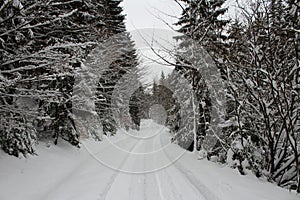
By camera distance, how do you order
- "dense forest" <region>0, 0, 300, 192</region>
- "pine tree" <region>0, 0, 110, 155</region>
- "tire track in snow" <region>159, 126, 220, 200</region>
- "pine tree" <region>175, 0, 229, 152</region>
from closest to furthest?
"pine tree" <region>0, 0, 110, 155</region>, "dense forest" <region>0, 0, 300, 192</region>, "tire track in snow" <region>159, 126, 220, 200</region>, "pine tree" <region>175, 0, 229, 152</region>

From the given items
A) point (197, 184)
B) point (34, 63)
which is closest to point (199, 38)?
point (197, 184)

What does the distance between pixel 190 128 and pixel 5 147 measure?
12.7 m

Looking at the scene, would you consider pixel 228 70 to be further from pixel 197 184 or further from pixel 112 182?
pixel 112 182

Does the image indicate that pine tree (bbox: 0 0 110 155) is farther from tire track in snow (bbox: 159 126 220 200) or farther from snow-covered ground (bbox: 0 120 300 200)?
tire track in snow (bbox: 159 126 220 200)

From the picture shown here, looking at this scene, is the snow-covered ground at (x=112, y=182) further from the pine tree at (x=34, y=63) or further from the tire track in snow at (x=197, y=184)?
the pine tree at (x=34, y=63)

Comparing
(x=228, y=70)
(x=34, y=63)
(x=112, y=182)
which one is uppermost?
(x=228, y=70)

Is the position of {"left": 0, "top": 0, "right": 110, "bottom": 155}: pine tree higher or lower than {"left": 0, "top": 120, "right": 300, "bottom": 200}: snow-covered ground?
higher

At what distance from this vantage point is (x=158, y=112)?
212 feet

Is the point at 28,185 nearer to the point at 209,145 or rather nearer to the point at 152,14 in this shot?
the point at 152,14

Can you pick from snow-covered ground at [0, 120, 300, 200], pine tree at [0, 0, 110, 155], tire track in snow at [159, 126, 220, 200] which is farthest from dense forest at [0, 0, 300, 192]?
tire track in snow at [159, 126, 220, 200]

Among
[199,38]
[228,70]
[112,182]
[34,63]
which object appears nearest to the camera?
[34,63]

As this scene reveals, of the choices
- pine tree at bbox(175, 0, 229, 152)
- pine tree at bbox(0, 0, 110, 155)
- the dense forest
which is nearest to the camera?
pine tree at bbox(0, 0, 110, 155)

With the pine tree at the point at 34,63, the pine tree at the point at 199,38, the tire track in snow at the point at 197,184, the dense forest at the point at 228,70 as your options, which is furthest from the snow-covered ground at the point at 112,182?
the pine tree at the point at 199,38

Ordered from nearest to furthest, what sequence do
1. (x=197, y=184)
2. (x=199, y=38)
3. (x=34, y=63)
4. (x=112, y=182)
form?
1. (x=34, y=63)
2. (x=197, y=184)
3. (x=112, y=182)
4. (x=199, y=38)
